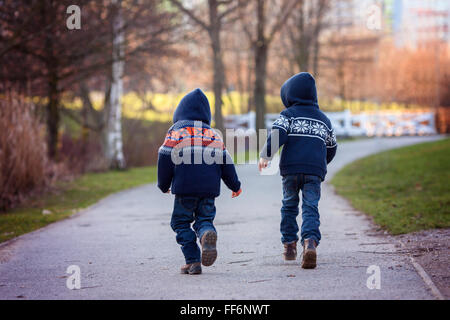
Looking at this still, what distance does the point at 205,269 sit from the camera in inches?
228

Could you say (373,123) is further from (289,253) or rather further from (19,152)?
(289,253)

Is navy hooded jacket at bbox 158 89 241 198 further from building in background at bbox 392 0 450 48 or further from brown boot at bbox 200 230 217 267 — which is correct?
building in background at bbox 392 0 450 48

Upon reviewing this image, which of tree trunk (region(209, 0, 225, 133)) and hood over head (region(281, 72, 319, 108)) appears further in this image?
tree trunk (region(209, 0, 225, 133))

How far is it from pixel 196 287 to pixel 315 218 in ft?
4.86

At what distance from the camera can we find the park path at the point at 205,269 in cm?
473

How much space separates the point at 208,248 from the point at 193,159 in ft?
2.62

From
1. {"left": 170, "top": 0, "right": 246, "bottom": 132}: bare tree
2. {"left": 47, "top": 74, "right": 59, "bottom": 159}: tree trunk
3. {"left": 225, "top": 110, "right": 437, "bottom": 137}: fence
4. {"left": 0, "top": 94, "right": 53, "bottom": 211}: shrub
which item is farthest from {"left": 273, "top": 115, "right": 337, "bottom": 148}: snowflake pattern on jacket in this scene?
{"left": 225, "top": 110, "right": 437, "bottom": 137}: fence

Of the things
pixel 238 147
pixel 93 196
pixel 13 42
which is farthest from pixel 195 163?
pixel 238 147

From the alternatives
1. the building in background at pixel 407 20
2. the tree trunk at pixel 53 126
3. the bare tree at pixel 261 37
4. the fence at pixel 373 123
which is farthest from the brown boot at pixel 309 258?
the fence at pixel 373 123

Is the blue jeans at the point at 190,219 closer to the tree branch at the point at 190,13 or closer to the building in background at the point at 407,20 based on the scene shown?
the tree branch at the point at 190,13

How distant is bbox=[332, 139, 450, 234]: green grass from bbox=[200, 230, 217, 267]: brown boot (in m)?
3.08

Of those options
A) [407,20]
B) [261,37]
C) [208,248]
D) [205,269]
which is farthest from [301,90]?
[407,20]

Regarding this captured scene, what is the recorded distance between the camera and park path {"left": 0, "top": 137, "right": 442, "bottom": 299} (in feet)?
15.5

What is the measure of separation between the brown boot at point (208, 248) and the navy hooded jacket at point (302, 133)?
95 cm
